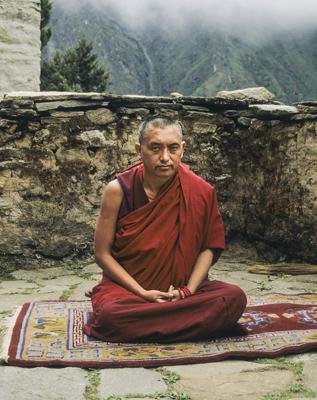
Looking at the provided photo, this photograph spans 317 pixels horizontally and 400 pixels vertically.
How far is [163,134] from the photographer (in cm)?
318

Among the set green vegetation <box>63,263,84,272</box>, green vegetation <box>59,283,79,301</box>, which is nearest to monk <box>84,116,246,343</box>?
green vegetation <box>59,283,79,301</box>

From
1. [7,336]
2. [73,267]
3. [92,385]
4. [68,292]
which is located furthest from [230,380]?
[73,267]

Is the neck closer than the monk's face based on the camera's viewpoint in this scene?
No

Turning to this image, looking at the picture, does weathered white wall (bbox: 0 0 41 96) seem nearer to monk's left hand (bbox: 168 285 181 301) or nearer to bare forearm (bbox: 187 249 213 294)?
bare forearm (bbox: 187 249 213 294)

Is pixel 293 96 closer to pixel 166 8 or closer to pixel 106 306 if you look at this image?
pixel 166 8

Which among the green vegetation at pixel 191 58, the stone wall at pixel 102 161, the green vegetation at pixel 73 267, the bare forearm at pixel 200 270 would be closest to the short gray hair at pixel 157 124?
the bare forearm at pixel 200 270

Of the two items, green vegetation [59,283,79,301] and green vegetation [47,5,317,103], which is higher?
green vegetation [47,5,317,103]

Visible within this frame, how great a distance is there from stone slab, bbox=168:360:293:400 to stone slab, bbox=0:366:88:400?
0.42m

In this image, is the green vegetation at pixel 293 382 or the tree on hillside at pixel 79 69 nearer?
the green vegetation at pixel 293 382

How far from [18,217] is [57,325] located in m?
2.01

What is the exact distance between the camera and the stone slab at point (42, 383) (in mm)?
2293

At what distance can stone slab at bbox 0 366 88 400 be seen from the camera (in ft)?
7.52

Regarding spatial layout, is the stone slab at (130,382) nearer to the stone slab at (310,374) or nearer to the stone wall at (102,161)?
the stone slab at (310,374)

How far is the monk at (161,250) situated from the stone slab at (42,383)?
1.72ft
